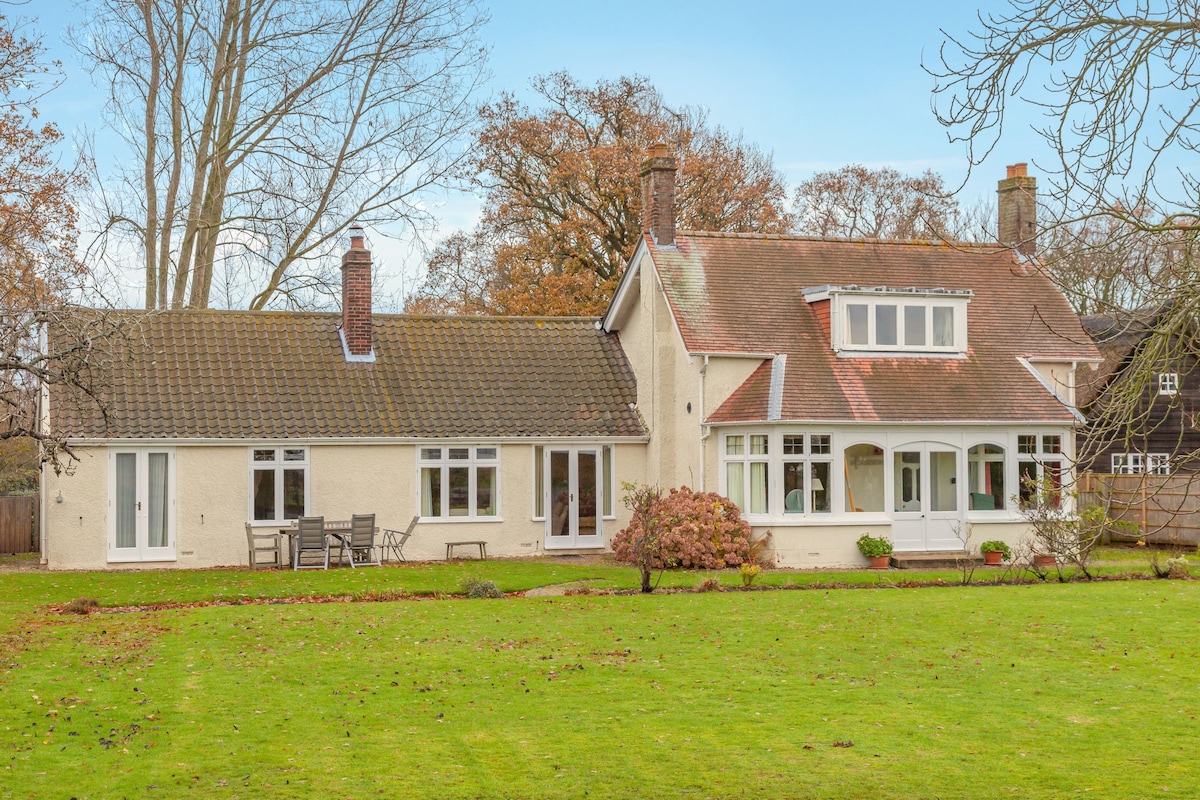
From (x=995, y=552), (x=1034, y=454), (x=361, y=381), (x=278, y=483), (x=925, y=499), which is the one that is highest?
(x=361, y=381)

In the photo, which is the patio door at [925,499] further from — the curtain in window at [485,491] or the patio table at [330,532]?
the patio table at [330,532]

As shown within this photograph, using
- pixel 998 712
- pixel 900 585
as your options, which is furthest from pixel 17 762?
pixel 900 585

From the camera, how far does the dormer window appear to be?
85.8 feet

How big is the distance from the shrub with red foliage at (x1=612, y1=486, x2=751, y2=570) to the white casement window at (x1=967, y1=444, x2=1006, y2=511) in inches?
196

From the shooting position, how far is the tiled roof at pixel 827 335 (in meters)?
25.2

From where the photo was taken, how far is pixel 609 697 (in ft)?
40.7

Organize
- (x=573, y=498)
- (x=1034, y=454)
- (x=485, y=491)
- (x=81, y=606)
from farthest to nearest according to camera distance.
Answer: (x=573, y=498) < (x=485, y=491) < (x=1034, y=454) < (x=81, y=606)

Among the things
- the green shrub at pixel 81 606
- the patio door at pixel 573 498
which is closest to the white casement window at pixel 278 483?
the patio door at pixel 573 498

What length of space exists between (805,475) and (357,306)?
33.7 ft

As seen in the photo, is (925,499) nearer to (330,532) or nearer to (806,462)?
(806,462)

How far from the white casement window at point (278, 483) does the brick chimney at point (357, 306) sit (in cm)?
314

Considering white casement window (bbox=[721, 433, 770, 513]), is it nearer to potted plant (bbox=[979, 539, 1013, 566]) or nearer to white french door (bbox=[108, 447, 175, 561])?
potted plant (bbox=[979, 539, 1013, 566])

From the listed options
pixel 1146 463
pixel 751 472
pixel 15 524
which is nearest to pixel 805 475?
pixel 751 472

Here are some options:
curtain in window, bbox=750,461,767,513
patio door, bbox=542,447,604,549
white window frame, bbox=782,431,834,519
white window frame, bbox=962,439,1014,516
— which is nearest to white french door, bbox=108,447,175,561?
patio door, bbox=542,447,604,549
